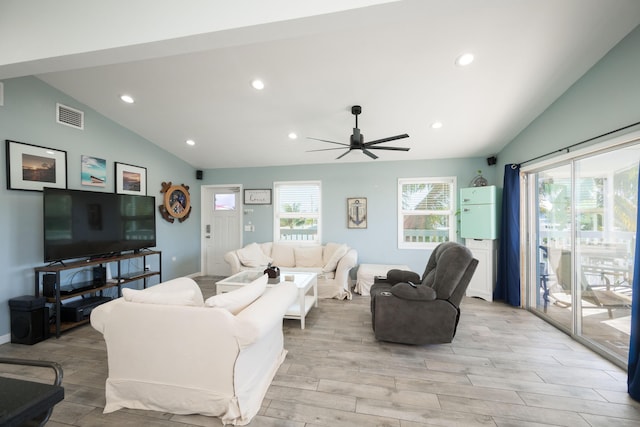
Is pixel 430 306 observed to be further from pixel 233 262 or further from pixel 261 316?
pixel 233 262

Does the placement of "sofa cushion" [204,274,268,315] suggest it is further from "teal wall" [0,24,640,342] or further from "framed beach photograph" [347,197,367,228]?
"framed beach photograph" [347,197,367,228]

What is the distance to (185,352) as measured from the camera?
1.65 meters

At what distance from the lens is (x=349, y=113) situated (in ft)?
10.9

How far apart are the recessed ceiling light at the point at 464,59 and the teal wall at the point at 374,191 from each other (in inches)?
97.4

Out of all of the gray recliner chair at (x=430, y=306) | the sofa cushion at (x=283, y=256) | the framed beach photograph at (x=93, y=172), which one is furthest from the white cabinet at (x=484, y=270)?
the framed beach photograph at (x=93, y=172)

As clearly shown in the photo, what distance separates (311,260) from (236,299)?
10.00ft

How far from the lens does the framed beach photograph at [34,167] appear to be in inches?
106

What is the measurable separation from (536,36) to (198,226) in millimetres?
6062

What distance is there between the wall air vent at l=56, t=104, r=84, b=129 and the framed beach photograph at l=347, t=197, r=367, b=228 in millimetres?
4286

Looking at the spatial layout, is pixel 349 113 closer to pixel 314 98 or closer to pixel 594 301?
pixel 314 98

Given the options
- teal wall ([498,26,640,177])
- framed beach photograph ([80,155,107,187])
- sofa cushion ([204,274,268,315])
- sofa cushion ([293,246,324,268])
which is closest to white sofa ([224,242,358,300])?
sofa cushion ([293,246,324,268])

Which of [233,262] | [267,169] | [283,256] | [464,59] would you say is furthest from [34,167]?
[464,59]

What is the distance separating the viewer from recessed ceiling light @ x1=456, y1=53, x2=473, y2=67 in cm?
231

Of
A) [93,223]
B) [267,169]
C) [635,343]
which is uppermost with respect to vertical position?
[267,169]
